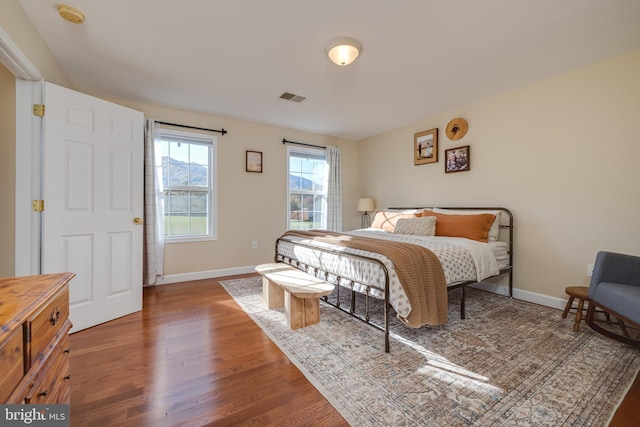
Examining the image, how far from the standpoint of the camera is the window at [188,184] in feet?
12.5

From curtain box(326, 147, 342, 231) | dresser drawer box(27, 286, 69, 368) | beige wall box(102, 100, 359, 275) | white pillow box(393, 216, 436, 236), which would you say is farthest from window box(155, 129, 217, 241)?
dresser drawer box(27, 286, 69, 368)

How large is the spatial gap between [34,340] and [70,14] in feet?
7.50

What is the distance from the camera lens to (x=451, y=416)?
4.52 ft

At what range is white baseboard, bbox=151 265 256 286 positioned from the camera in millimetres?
3728

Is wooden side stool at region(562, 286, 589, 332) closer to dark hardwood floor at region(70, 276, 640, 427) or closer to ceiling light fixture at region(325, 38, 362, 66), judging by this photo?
dark hardwood floor at region(70, 276, 640, 427)

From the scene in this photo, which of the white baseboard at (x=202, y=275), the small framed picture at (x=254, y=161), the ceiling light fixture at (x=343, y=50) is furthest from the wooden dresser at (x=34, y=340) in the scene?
the small framed picture at (x=254, y=161)

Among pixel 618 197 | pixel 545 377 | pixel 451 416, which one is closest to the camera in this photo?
pixel 451 416

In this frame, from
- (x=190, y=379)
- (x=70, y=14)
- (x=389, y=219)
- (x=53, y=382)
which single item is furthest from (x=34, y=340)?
(x=389, y=219)

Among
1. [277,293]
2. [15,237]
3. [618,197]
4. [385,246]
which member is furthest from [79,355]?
[618,197]

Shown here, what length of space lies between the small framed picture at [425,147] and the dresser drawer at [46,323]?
4115 mm

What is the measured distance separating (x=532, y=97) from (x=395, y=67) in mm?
1658

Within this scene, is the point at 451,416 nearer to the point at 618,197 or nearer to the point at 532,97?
the point at 618,197

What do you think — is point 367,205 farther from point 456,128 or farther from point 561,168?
point 561,168

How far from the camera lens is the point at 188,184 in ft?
12.9
